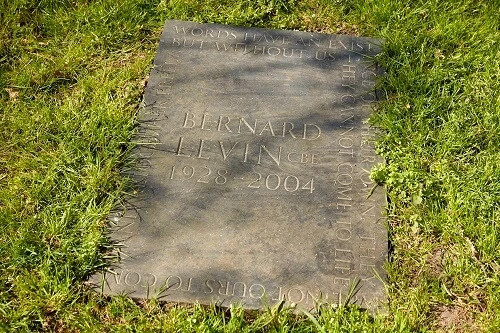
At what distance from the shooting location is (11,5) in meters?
3.81

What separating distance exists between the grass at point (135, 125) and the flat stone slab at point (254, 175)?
4.0 inches

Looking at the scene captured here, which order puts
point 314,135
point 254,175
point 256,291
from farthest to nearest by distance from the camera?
point 314,135
point 254,175
point 256,291

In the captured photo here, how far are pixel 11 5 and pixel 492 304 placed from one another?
3336mm

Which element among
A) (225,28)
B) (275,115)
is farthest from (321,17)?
(275,115)

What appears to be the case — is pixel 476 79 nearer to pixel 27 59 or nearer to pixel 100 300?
pixel 100 300

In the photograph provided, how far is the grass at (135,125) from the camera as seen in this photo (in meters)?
2.49

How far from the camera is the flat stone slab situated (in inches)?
100

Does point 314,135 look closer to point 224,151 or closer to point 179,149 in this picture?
point 224,151

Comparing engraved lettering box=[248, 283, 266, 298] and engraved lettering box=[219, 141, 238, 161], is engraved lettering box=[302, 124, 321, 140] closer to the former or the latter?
engraved lettering box=[219, 141, 238, 161]

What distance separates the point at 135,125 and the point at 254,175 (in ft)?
2.37

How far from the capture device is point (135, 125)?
3.12 meters

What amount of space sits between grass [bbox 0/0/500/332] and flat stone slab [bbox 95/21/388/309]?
102 mm

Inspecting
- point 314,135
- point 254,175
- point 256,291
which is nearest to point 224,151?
point 254,175

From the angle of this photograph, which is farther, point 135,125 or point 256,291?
point 135,125
